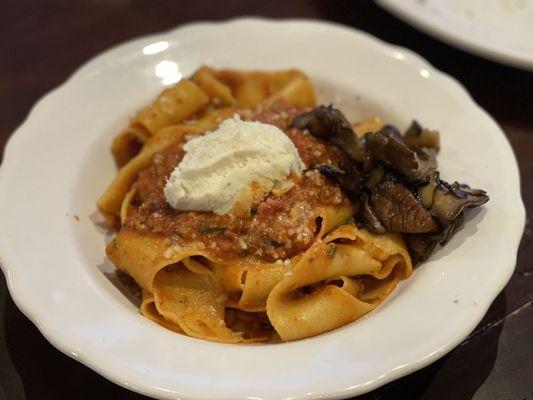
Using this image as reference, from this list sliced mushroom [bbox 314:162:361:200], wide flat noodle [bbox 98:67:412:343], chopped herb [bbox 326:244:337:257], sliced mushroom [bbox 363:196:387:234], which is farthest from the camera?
sliced mushroom [bbox 314:162:361:200]

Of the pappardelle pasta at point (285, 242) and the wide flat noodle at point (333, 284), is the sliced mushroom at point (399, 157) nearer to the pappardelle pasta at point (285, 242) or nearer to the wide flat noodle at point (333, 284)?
the pappardelle pasta at point (285, 242)

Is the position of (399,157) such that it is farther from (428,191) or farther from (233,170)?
(233,170)

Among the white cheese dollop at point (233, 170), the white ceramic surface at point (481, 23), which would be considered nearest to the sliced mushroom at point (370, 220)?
the white cheese dollop at point (233, 170)

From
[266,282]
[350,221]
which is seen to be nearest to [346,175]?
[350,221]

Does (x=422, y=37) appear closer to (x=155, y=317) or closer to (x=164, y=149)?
(x=164, y=149)

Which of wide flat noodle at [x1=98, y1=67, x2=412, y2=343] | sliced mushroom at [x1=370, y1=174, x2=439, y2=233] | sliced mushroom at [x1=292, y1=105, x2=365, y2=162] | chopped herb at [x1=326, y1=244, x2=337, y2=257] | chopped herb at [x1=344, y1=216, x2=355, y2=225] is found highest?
sliced mushroom at [x1=292, y1=105, x2=365, y2=162]

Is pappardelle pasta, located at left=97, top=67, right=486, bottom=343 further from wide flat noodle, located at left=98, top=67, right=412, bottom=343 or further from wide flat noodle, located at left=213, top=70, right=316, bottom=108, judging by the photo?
wide flat noodle, located at left=213, top=70, right=316, bottom=108

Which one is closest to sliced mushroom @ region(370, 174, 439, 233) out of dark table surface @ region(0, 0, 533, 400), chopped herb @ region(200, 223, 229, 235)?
dark table surface @ region(0, 0, 533, 400)
